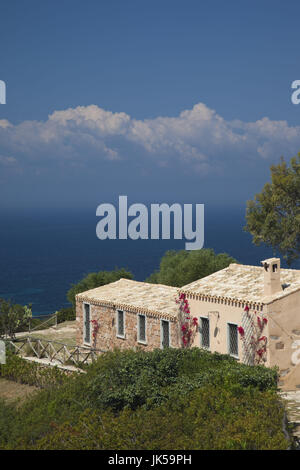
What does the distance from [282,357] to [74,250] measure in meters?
177

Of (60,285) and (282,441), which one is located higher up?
(282,441)

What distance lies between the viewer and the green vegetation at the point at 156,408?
13.6 m

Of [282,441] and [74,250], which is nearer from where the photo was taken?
[282,441]

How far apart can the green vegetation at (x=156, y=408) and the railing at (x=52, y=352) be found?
420cm

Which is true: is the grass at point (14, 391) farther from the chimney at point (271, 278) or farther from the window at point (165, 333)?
the chimney at point (271, 278)

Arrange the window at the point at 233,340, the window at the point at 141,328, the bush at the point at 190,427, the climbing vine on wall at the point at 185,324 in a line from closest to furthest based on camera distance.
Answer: the bush at the point at 190,427 < the window at the point at 233,340 < the climbing vine on wall at the point at 185,324 < the window at the point at 141,328

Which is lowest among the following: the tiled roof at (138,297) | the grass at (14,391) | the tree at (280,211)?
the grass at (14,391)

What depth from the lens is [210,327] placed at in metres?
24.1

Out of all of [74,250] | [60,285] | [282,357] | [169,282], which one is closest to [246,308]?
[282,357]

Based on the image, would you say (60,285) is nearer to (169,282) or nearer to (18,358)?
(169,282)

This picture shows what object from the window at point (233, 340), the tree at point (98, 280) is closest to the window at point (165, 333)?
the window at point (233, 340)

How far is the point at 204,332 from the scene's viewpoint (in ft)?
80.4

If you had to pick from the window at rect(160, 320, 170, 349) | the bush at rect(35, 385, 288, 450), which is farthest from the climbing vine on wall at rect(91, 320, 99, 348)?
the bush at rect(35, 385, 288, 450)

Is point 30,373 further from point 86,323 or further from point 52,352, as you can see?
point 86,323
